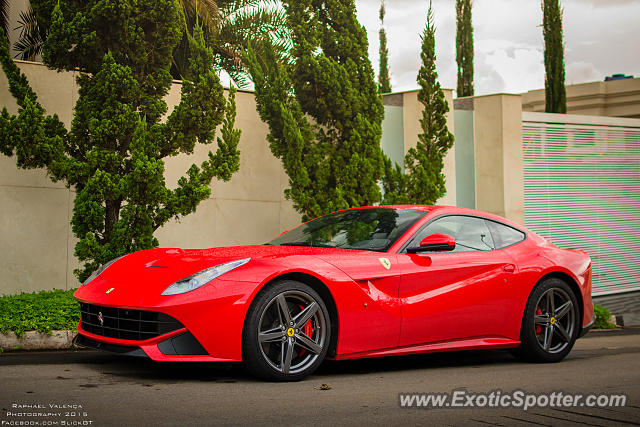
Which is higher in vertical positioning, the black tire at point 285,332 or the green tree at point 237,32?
the green tree at point 237,32

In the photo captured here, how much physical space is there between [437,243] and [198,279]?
2.01 meters

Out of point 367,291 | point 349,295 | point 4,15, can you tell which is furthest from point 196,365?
point 4,15

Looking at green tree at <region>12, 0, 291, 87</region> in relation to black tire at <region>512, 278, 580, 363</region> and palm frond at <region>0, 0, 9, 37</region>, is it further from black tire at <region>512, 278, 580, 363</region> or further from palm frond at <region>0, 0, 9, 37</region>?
black tire at <region>512, 278, 580, 363</region>

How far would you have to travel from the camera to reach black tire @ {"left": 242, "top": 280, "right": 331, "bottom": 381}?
4.97m

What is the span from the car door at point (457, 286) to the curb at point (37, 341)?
3.40m

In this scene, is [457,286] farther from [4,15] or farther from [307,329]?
[4,15]

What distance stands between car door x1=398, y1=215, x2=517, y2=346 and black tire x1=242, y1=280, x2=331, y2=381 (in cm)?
79

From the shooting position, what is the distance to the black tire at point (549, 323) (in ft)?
22.0

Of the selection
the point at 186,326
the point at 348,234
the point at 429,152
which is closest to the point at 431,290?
the point at 348,234

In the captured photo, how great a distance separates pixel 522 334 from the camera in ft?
22.0

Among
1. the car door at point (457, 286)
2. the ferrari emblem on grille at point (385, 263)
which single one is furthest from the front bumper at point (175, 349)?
the car door at point (457, 286)

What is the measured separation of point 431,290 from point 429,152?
6.07 meters

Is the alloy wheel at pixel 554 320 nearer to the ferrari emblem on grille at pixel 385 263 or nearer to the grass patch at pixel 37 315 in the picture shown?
the ferrari emblem on grille at pixel 385 263

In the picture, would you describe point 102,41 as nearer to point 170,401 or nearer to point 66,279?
point 66,279
